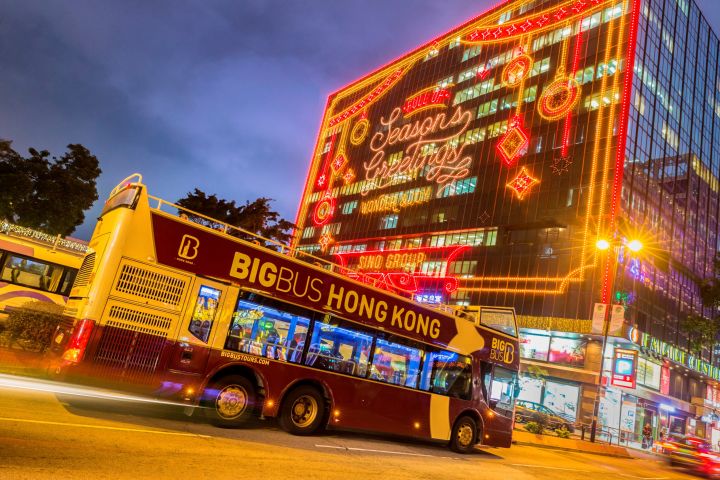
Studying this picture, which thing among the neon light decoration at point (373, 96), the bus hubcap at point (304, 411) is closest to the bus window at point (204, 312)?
the bus hubcap at point (304, 411)

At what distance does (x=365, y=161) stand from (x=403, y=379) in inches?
2150

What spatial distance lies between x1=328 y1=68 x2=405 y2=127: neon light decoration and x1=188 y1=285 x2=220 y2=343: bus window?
63.3 m

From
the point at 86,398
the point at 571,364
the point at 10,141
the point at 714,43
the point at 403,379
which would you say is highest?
the point at 714,43

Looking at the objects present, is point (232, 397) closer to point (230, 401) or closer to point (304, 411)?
point (230, 401)

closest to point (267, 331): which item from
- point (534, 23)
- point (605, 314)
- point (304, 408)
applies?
point (304, 408)

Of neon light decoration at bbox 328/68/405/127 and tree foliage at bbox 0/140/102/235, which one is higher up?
neon light decoration at bbox 328/68/405/127

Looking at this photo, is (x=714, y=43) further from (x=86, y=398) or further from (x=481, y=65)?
(x=86, y=398)

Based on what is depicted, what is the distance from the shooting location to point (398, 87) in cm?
6719

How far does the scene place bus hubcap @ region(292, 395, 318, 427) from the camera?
33.4 feet

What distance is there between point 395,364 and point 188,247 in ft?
18.7

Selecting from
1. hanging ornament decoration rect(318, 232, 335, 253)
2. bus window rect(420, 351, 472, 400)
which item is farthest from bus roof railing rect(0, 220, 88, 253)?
hanging ornament decoration rect(318, 232, 335, 253)

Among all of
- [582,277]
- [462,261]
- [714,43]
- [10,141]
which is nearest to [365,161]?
[462,261]

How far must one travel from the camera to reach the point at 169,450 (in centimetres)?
659

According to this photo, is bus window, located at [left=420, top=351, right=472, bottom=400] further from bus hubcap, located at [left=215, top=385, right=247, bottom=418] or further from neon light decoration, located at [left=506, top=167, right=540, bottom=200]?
neon light decoration, located at [left=506, top=167, right=540, bottom=200]
